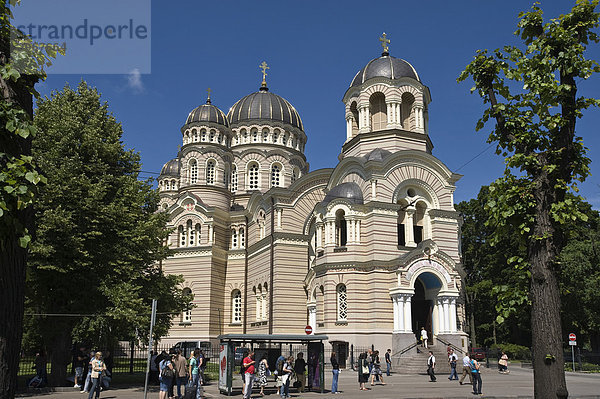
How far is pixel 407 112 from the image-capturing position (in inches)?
1380

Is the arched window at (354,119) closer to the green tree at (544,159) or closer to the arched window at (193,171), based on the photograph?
the arched window at (193,171)

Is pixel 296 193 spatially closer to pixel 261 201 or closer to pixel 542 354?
pixel 261 201

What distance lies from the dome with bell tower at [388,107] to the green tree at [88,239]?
16.1 metres

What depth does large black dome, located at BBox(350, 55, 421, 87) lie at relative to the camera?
1330 inches

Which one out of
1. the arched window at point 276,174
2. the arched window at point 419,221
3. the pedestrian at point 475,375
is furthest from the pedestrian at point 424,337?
the arched window at point 276,174

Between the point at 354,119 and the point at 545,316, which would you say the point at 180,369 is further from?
the point at 354,119

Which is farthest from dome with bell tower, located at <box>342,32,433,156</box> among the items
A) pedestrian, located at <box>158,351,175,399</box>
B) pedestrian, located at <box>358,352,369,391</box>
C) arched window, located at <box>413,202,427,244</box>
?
pedestrian, located at <box>158,351,175,399</box>

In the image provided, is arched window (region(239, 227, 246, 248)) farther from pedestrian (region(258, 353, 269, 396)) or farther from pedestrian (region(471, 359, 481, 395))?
pedestrian (region(471, 359, 481, 395))

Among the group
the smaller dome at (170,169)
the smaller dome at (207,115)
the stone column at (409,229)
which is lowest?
the stone column at (409,229)

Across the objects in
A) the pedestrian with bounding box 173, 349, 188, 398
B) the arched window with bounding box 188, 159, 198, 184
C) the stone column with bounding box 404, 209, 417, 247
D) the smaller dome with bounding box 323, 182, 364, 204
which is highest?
the arched window with bounding box 188, 159, 198, 184

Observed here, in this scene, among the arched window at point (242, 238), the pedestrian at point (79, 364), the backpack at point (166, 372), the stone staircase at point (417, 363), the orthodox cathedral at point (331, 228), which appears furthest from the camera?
the arched window at point (242, 238)

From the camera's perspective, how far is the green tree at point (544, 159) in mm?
8617

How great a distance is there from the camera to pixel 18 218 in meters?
6.19

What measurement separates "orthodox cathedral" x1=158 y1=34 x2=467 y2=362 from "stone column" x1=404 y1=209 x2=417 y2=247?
0.08 metres
